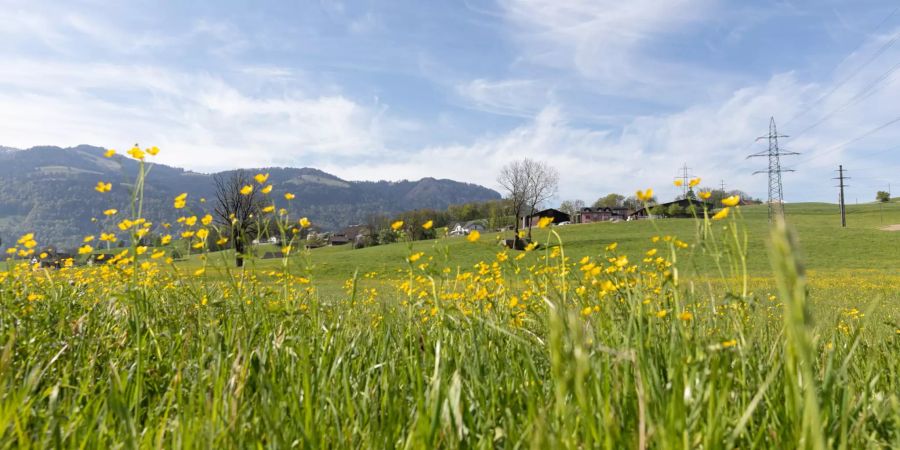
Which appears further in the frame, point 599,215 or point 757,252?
point 599,215

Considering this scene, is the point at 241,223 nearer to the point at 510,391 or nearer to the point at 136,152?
the point at 136,152

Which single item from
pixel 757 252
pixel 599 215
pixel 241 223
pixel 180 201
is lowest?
pixel 757 252

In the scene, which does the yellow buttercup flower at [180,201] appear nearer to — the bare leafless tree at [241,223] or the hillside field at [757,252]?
the bare leafless tree at [241,223]

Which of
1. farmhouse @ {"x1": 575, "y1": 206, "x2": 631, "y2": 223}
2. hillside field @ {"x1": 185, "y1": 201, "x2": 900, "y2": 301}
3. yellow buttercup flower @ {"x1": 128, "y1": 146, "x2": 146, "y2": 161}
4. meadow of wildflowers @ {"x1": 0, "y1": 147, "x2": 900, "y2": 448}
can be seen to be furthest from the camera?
farmhouse @ {"x1": 575, "y1": 206, "x2": 631, "y2": 223}

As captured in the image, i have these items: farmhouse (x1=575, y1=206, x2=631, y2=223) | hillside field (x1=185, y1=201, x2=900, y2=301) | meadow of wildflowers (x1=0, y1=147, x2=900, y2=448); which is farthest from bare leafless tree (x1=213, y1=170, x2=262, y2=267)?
farmhouse (x1=575, y1=206, x2=631, y2=223)

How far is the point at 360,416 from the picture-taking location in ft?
5.58

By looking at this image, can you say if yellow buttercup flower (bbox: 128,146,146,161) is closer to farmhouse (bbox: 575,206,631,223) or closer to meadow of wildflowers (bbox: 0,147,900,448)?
meadow of wildflowers (bbox: 0,147,900,448)

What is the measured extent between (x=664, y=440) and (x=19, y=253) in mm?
6263

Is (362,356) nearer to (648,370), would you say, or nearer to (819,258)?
(648,370)

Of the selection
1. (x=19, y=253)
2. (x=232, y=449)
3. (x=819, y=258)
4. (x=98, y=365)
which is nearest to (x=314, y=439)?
(x=232, y=449)

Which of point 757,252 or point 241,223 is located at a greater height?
point 241,223

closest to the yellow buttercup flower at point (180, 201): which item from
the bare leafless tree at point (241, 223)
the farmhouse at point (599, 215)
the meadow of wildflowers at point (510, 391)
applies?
the bare leafless tree at point (241, 223)

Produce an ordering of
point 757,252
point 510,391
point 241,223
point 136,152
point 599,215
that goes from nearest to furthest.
A: point 510,391 → point 136,152 → point 241,223 → point 757,252 → point 599,215

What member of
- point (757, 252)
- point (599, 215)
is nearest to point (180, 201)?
point (757, 252)
